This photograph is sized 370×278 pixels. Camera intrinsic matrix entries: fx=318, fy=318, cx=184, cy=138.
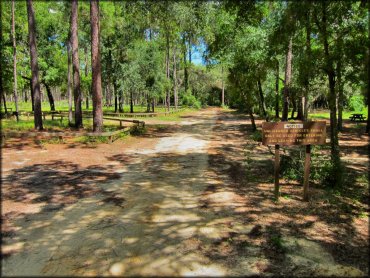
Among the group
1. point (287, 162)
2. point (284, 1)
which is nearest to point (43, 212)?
point (284, 1)

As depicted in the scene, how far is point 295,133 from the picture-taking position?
8.30m

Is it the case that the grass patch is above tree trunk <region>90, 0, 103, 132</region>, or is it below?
below

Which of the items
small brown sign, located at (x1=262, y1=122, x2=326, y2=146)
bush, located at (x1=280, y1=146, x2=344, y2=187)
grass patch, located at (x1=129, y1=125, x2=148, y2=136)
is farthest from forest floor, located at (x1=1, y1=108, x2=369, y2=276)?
grass patch, located at (x1=129, y1=125, x2=148, y2=136)

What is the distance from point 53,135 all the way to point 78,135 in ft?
4.97

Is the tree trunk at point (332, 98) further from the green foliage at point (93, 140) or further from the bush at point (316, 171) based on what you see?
the green foliage at point (93, 140)

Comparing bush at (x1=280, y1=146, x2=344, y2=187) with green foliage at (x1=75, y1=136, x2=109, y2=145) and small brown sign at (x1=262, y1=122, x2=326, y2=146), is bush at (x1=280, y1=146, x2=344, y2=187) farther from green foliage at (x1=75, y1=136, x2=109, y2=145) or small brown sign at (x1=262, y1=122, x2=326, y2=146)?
green foliage at (x1=75, y1=136, x2=109, y2=145)

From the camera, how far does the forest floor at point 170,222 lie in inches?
200

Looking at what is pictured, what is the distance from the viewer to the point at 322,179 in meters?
9.95

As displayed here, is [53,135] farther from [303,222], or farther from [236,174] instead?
[303,222]

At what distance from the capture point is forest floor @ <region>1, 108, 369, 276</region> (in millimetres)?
5090

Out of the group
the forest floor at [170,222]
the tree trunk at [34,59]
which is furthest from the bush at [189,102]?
the forest floor at [170,222]

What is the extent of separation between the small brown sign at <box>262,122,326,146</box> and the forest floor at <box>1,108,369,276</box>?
1.56 meters

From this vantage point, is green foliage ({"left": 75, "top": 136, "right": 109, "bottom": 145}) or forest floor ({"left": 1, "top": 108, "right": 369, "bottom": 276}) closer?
forest floor ({"left": 1, "top": 108, "right": 369, "bottom": 276})

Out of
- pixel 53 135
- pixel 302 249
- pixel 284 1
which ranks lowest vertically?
pixel 302 249
